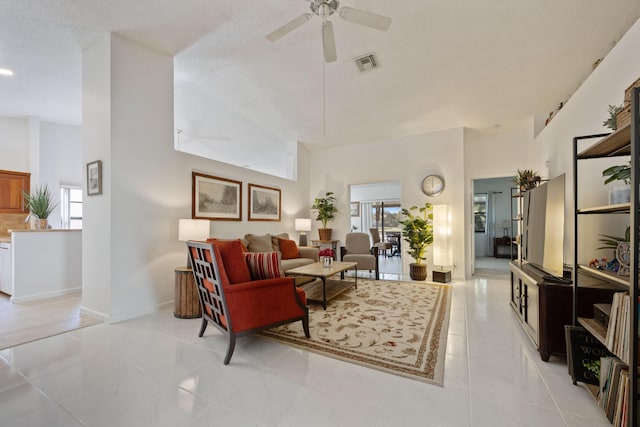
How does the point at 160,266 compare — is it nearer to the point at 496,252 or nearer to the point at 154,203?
the point at 154,203

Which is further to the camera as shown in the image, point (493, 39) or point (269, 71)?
point (269, 71)

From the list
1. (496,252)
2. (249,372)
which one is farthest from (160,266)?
(496,252)

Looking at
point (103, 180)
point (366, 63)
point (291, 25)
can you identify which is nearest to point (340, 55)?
point (366, 63)

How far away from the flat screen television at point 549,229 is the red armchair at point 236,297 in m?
2.24

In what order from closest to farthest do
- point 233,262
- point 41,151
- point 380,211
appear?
point 233,262
point 41,151
point 380,211

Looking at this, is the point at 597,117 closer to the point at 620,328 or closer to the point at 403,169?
the point at 620,328

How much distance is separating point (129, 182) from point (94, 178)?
0.39m

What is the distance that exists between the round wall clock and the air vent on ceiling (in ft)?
9.34

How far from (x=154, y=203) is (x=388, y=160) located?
4.70 meters

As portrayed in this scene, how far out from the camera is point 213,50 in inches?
130

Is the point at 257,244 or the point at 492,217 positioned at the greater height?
the point at 492,217

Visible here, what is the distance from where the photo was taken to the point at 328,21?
2.37 metres

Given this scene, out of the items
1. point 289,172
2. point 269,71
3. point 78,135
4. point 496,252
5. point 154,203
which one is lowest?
point 496,252

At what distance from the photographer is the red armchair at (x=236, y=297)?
2.09 m
